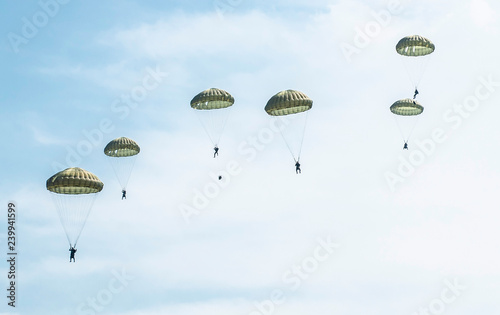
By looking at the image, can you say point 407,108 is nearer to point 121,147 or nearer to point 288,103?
point 288,103

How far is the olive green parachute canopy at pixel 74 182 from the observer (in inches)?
3019

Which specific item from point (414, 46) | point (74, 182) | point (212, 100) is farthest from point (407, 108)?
point (74, 182)

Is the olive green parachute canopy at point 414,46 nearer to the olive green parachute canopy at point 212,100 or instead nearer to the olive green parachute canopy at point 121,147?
the olive green parachute canopy at point 212,100

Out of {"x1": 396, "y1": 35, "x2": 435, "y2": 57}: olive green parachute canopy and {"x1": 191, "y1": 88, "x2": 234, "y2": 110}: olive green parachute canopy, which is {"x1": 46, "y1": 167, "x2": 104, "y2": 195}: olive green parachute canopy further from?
{"x1": 396, "y1": 35, "x2": 435, "y2": 57}: olive green parachute canopy

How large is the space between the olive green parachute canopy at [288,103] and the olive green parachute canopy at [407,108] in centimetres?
1653

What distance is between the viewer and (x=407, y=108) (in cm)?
9475

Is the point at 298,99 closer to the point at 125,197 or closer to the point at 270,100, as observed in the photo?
the point at 270,100

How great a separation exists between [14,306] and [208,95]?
2663 cm

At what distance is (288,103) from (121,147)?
20.3 meters

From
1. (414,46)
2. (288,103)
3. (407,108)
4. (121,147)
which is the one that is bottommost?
(288,103)

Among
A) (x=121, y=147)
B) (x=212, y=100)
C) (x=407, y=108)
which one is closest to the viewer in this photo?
(x=212, y=100)

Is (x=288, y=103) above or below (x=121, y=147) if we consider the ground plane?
below

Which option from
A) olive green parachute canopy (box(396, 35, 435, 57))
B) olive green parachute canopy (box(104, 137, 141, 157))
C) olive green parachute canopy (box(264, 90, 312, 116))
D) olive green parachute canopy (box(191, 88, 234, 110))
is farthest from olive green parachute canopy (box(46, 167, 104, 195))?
olive green parachute canopy (box(396, 35, 435, 57))

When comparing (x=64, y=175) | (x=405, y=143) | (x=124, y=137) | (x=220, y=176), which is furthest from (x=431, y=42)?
(x=64, y=175)
